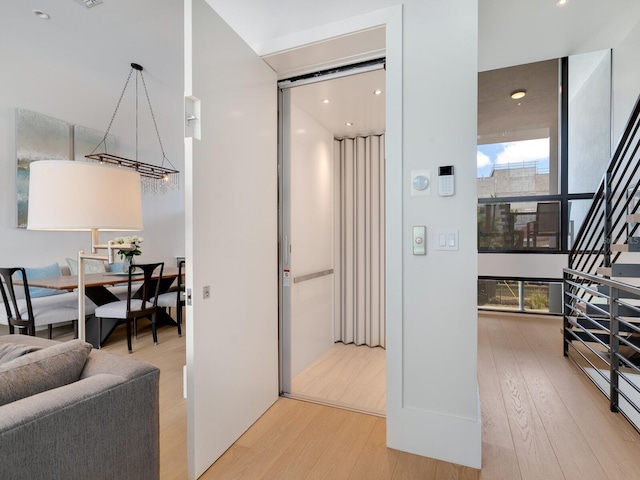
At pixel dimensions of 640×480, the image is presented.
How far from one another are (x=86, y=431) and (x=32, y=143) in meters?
4.66

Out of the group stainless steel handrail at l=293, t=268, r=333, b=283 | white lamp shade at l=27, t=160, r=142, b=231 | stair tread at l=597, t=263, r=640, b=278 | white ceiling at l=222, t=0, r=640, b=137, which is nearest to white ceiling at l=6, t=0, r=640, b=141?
white ceiling at l=222, t=0, r=640, b=137

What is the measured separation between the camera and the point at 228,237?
1.79 meters

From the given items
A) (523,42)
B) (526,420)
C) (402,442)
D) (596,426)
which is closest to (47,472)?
(402,442)

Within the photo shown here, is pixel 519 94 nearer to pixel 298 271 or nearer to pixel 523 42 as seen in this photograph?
pixel 523 42

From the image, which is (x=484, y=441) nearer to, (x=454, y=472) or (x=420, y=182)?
(x=454, y=472)

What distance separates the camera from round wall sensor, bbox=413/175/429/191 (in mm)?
1721

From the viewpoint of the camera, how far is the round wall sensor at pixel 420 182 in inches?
67.7

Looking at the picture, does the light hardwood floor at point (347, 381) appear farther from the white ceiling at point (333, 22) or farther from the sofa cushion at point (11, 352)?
the white ceiling at point (333, 22)

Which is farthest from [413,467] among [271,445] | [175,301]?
[175,301]

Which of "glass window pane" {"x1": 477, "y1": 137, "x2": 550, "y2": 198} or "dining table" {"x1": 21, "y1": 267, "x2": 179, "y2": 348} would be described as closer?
"dining table" {"x1": 21, "y1": 267, "x2": 179, "y2": 348}

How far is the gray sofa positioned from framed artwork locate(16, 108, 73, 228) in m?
3.86

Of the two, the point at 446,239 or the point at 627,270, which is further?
the point at 627,270

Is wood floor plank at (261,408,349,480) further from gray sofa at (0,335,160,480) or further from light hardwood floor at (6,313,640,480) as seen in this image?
gray sofa at (0,335,160,480)

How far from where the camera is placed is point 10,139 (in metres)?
3.92
